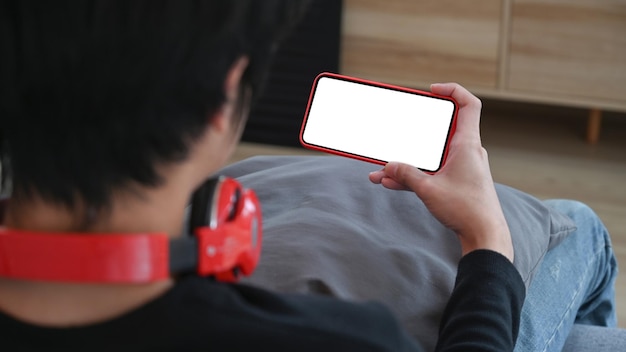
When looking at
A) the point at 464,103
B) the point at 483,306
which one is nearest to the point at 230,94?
the point at 483,306

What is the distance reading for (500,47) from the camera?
251cm

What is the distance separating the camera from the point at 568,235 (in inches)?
46.1

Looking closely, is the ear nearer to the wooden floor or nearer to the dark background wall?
the wooden floor

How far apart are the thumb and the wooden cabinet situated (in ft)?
5.37

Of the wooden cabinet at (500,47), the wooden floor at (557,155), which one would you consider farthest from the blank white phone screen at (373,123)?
the wooden cabinet at (500,47)

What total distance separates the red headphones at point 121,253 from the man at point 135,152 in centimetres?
2

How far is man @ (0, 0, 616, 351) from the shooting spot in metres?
0.49

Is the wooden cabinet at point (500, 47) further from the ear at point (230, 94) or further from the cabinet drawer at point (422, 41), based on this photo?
the ear at point (230, 94)

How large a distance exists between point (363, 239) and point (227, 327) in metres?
0.34

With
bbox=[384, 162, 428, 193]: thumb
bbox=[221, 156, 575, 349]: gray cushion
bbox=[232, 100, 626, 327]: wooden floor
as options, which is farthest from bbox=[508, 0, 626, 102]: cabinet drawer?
bbox=[384, 162, 428, 193]: thumb

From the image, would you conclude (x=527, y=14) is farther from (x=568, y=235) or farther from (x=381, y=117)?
(x=381, y=117)

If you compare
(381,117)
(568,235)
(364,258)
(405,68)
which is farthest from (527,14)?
(364,258)

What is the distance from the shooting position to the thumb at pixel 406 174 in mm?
883

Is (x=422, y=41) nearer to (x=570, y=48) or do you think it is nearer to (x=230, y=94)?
(x=570, y=48)
